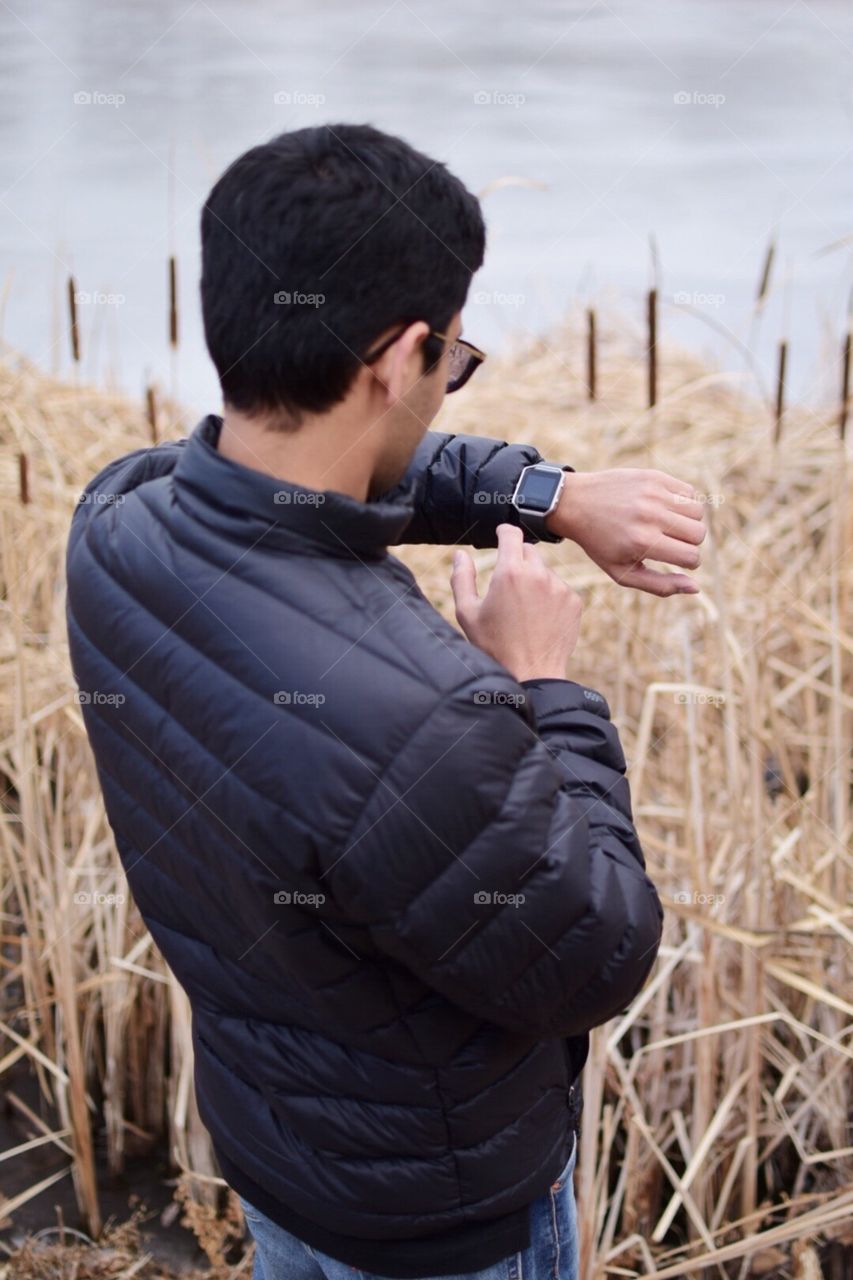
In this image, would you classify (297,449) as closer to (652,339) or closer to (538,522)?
(538,522)

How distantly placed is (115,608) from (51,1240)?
4.80ft

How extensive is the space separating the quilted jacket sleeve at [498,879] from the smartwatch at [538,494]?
35 cm

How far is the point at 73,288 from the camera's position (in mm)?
1898

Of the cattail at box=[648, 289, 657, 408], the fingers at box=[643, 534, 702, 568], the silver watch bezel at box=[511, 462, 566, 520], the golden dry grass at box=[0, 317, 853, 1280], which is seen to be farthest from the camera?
the cattail at box=[648, 289, 657, 408]

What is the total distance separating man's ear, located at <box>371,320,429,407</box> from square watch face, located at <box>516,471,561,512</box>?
0.37 m

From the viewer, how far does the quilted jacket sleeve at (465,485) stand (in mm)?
1343

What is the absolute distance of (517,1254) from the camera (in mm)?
1112

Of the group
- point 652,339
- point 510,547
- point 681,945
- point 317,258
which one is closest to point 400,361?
point 317,258

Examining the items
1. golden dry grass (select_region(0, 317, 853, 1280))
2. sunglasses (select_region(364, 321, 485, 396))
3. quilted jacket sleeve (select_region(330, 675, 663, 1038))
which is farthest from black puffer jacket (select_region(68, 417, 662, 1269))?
golden dry grass (select_region(0, 317, 853, 1280))

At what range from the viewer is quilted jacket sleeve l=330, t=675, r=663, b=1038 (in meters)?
0.87

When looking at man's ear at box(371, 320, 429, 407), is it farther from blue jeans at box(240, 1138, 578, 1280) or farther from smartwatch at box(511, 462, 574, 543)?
blue jeans at box(240, 1138, 578, 1280)

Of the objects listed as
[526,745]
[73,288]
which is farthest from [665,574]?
[73,288]

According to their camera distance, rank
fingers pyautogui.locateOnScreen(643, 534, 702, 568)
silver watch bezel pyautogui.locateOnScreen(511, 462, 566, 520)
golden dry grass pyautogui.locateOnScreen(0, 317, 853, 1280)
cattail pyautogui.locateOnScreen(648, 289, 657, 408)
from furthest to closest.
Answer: cattail pyautogui.locateOnScreen(648, 289, 657, 408) < golden dry grass pyautogui.locateOnScreen(0, 317, 853, 1280) < silver watch bezel pyautogui.locateOnScreen(511, 462, 566, 520) < fingers pyautogui.locateOnScreen(643, 534, 702, 568)

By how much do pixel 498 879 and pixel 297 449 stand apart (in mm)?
329
